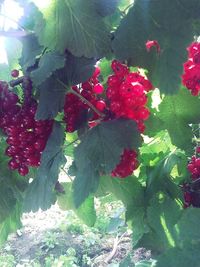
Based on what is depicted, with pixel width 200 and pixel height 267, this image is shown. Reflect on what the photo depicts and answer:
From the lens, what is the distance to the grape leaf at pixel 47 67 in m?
0.74

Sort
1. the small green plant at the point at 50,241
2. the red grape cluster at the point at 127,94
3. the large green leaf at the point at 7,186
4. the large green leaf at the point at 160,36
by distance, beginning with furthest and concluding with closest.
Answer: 1. the small green plant at the point at 50,241
2. the large green leaf at the point at 7,186
3. the red grape cluster at the point at 127,94
4. the large green leaf at the point at 160,36

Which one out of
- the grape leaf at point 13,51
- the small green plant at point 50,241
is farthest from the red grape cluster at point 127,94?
the small green plant at point 50,241

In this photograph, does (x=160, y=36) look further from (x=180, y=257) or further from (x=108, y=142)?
(x=180, y=257)

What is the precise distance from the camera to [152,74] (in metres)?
0.77

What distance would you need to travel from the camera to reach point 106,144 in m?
0.79

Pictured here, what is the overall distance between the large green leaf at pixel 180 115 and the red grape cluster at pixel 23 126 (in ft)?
0.83

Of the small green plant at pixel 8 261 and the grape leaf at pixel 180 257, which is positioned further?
the small green plant at pixel 8 261

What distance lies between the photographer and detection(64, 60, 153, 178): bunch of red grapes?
0.78 m

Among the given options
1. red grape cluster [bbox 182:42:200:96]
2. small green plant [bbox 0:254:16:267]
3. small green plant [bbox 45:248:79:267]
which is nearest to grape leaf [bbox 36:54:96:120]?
red grape cluster [bbox 182:42:200:96]

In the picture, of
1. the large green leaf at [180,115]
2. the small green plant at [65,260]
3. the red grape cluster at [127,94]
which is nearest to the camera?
the red grape cluster at [127,94]

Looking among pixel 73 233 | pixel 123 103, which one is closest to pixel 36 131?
pixel 123 103

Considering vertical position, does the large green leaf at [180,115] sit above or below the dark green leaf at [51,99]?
below

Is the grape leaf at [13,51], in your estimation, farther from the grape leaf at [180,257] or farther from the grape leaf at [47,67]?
the grape leaf at [180,257]

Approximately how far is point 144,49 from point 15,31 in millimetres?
325
